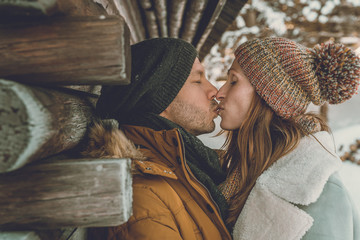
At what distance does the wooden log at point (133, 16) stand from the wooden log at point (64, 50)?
5.38ft

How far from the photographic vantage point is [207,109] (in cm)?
219

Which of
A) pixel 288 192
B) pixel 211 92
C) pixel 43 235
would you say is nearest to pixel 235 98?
pixel 211 92

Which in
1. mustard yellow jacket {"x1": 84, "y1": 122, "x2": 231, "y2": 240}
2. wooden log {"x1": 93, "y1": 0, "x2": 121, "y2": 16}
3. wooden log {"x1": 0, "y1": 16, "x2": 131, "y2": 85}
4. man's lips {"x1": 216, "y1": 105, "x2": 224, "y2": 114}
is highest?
wooden log {"x1": 0, "y1": 16, "x2": 131, "y2": 85}

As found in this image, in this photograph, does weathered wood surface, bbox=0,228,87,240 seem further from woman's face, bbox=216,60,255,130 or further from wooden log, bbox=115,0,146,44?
wooden log, bbox=115,0,146,44

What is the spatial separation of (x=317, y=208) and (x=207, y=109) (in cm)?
115

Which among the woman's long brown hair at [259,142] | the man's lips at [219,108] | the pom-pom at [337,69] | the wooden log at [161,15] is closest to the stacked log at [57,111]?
the woman's long brown hair at [259,142]

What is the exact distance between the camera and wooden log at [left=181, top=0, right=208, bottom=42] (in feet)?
8.00

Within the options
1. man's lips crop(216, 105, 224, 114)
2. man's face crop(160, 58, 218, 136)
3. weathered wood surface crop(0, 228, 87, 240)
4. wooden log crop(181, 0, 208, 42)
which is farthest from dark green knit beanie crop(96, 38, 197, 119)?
weathered wood surface crop(0, 228, 87, 240)

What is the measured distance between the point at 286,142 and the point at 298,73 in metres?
0.49

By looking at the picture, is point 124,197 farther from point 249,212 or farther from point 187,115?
point 187,115

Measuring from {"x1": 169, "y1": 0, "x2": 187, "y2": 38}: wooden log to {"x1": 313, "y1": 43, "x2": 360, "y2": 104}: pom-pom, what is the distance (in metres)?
1.38

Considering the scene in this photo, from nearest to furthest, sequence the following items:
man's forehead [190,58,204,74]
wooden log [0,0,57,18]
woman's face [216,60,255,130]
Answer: wooden log [0,0,57,18], woman's face [216,60,255,130], man's forehead [190,58,204,74]

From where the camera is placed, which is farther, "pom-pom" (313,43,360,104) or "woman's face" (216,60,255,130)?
"woman's face" (216,60,255,130)

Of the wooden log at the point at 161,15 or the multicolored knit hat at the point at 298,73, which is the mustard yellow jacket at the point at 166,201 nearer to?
the multicolored knit hat at the point at 298,73
